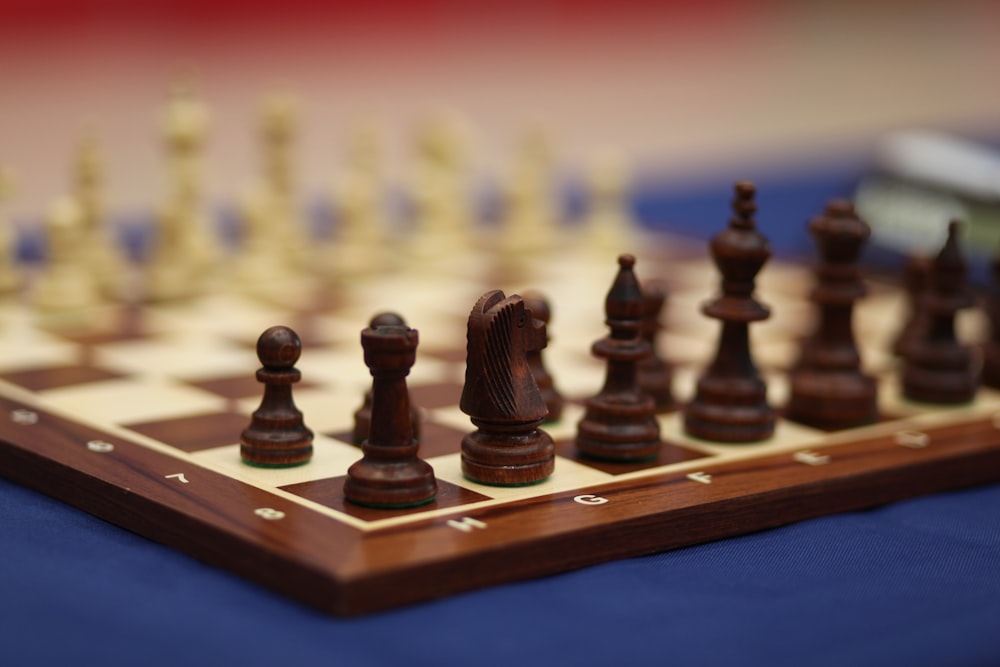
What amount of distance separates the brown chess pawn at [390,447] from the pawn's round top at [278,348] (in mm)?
176

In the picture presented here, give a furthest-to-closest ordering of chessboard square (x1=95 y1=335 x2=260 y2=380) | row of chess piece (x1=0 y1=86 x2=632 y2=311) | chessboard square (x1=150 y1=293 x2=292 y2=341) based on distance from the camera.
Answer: row of chess piece (x1=0 y1=86 x2=632 y2=311), chessboard square (x1=150 y1=293 x2=292 y2=341), chessboard square (x1=95 y1=335 x2=260 y2=380)

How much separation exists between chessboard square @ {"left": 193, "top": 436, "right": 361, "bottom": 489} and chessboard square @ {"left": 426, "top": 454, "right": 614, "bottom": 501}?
0.12m

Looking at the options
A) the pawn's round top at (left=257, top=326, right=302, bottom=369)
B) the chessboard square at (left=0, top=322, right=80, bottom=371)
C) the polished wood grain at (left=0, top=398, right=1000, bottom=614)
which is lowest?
the polished wood grain at (left=0, top=398, right=1000, bottom=614)

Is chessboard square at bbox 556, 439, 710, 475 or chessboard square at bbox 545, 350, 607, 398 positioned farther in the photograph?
chessboard square at bbox 545, 350, 607, 398

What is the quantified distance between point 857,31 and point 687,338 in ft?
24.0

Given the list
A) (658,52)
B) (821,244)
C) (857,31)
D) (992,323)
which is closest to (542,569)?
(821,244)

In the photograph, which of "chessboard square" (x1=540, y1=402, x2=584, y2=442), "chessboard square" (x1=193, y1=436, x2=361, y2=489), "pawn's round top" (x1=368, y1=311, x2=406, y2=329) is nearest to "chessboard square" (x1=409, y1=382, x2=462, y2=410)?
"chessboard square" (x1=540, y1=402, x2=584, y2=442)

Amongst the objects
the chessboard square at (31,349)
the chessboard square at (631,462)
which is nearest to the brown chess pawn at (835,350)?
the chessboard square at (631,462)

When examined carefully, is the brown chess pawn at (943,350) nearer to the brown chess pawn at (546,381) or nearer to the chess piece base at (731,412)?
the chess piece base at (731,412)

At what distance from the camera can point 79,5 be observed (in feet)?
19.5

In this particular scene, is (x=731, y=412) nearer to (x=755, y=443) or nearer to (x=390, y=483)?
(x=755, y=443)

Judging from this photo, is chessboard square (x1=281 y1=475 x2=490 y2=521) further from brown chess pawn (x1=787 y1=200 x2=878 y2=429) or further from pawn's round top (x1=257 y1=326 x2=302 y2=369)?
brown chess pawn (x1=787 y1=200 x2=878 y2=429)

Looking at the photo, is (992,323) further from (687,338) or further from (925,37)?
(925,37)

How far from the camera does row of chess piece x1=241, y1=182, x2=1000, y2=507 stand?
1812mm
